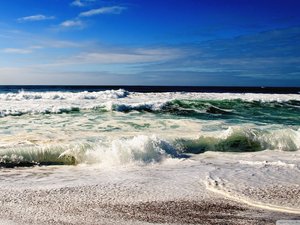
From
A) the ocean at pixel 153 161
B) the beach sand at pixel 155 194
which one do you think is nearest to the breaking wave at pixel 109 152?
the ocean at pixel 153 161

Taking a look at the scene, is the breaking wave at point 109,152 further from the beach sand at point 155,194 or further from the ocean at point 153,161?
the beach sand at point 155,194

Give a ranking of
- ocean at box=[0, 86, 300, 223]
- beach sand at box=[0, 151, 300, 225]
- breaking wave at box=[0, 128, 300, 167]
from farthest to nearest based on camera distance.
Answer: breaking wave at box=[0, 128, 300, 167], ocean at box=[0, 86, 300, 223], beach sand at box=[0, 151, 300, 225]

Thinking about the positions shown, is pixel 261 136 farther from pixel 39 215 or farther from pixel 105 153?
pixel 39 215

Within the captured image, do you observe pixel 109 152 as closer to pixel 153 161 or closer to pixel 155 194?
pixel 153 161

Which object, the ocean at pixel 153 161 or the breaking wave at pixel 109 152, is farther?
the breaking wave at pixel 109 152

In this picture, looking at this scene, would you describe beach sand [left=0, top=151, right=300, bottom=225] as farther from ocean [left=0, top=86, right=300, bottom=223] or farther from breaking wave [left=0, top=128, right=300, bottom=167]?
breaking wave [left=0, top=128, right=300, bottom=167]

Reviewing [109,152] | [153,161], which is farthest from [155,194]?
[109,152]

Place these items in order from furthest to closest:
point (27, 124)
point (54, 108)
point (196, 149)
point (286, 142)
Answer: point (54, 108)
point (27, 124)
point (286, 142)
point (196, 149)

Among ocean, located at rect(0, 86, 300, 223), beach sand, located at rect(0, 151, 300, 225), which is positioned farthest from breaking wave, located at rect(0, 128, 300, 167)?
beach sand, located at rect(0, 151, 300, 225)

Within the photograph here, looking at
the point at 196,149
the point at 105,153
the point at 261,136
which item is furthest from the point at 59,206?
the point at 261,136

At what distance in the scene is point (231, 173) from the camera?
6809mm

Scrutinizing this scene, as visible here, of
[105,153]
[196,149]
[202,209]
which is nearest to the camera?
[202,209]

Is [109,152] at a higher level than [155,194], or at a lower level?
higher

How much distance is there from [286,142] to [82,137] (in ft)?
17.9
